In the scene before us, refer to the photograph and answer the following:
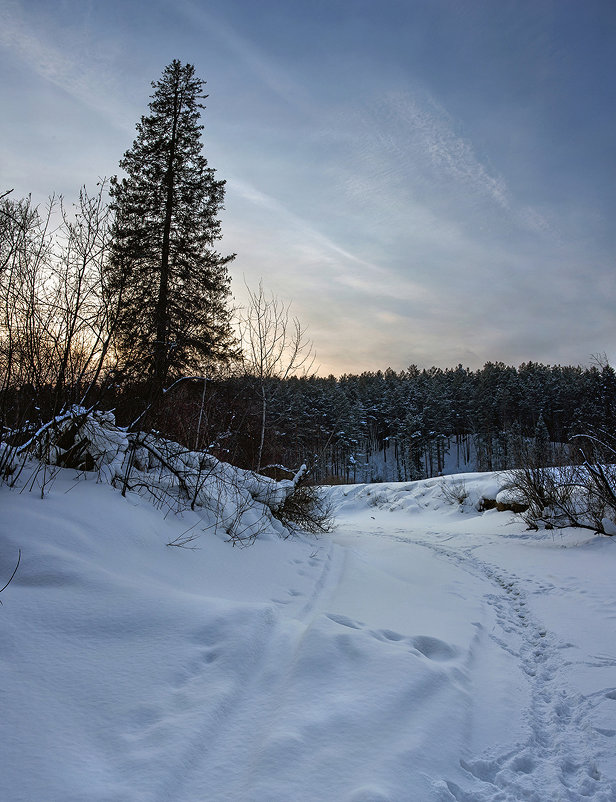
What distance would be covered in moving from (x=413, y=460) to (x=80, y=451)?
2227 inches

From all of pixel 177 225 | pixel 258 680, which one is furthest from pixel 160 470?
pixel 177 225

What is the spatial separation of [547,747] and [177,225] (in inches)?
729

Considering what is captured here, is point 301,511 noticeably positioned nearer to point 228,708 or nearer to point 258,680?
point 258,680

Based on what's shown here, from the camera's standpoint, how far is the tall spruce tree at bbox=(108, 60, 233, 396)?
16406 mm

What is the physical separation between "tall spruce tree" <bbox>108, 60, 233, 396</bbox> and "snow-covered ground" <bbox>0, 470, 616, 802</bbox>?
12.1 meters

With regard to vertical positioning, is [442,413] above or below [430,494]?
above

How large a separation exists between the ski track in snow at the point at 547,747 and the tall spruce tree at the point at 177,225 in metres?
13.6

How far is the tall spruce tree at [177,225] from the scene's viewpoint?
16.4m

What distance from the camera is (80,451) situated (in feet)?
18.7

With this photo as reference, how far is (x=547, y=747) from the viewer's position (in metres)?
2.71

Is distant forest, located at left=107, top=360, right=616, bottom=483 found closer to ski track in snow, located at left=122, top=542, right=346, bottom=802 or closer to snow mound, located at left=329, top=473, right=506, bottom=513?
snow mound, located at left=329, top=473, right=506, bottom=513

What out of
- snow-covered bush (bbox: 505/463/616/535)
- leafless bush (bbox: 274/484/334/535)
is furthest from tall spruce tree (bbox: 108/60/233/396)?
snow-covered bush (bbox: 505/463/616/535)

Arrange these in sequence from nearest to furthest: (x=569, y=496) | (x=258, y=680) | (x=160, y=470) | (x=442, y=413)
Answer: (x=258, y=680), (x=160, y=470), (x=569, y=496), (x=442, y=413)

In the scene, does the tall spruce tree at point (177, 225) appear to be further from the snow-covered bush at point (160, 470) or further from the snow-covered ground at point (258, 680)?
the snow-covered ground at point (258, 680)
